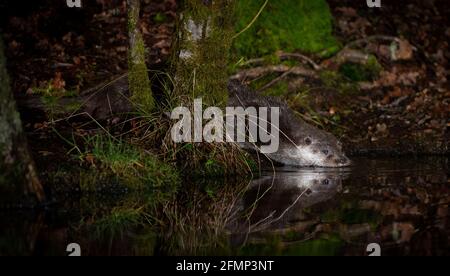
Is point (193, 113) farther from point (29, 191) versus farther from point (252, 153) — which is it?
point (29, 191)

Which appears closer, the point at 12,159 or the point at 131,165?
the point at 12,159

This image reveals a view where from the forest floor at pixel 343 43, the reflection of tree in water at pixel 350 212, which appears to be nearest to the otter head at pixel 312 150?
the reflection of tree in water at pixel 350 212

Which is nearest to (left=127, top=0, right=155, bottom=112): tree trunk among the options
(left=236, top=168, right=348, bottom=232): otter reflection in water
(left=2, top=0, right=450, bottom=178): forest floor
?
(left=2, top=0, right=450, bottom=178): forest floor

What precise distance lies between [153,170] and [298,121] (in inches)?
95.2

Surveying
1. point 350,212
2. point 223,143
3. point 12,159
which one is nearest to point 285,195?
point 350,212

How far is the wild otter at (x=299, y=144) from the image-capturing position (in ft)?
30.8

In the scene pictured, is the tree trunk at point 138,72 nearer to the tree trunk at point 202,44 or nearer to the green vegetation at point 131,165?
the tree trunk at point 202,44

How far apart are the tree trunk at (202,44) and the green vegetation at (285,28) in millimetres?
3323

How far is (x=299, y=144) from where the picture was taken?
9.43 metres

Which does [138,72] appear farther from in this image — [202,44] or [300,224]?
[300,224]

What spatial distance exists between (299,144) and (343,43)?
158 inches

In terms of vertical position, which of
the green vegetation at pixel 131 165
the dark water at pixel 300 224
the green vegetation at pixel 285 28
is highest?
the green vegetation at pixel 285 28

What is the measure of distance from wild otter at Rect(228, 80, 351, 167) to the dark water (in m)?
0.90
